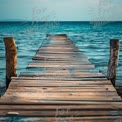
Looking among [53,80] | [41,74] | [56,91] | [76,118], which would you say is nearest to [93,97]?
[56,91]

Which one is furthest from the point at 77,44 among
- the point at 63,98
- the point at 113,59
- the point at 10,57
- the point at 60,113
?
the point at 60,113

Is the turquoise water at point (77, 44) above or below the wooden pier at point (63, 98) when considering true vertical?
below

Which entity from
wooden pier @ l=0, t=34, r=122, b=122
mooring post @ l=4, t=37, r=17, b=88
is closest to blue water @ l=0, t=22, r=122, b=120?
mooring post @ l=4, t=37, r=17, b=88

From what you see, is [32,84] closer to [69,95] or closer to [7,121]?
[69,95]

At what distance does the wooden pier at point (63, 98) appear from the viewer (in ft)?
15.9

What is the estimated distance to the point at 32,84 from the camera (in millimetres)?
7047

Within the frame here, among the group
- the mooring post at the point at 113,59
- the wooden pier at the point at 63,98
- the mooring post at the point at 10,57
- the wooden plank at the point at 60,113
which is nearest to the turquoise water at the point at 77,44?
the mooring post at the point at 113,59

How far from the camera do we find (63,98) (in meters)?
5.81

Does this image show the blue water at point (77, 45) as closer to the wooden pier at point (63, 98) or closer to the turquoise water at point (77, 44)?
the turquoise water at point (77, 44)

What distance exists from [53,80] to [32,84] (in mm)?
707

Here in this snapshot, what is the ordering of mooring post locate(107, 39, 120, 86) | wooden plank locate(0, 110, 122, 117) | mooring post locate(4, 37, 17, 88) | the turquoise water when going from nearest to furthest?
wooden plank locate(0, 110, 122, 117)
mooring post locate(4, 37, 17, 88)
mooring post locate(107, 39, 120, 86)
the turquoise water

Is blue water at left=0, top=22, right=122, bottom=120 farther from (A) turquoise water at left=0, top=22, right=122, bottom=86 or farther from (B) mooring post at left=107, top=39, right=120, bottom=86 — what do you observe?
(B) mooring post at left=107, top=39, right=120, bottom=86

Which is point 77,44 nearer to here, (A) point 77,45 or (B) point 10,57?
(A) point 77,45

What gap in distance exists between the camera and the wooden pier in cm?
484
